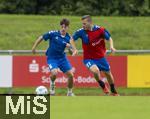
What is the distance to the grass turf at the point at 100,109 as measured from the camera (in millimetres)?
12219

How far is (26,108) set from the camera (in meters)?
12.0

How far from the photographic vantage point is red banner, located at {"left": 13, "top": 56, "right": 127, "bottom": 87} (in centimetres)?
2134

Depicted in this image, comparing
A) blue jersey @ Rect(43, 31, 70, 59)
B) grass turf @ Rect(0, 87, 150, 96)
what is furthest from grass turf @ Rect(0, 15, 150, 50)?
blue jersey @ Rect(43, 31, 70, 59)

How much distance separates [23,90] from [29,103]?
367 inches

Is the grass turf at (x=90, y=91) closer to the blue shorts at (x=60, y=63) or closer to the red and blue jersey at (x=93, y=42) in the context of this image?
the blue shorts at (x=60, y=63)

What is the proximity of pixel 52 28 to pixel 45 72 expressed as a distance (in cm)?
1018

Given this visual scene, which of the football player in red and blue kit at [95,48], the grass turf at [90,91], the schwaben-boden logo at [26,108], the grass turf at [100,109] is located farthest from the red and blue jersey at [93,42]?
the schwaben-boden logo at [26,108]

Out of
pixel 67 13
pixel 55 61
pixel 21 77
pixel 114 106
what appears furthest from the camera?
pixel 67 13

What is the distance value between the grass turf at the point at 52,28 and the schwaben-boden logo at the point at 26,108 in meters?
15.0

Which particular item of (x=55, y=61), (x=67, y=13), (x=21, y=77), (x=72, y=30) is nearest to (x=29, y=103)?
(x=55, y=61)

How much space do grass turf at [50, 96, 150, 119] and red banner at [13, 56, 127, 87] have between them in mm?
5342

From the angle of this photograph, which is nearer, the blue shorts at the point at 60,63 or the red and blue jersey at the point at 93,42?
the red and blue jersey at the point at 93,42

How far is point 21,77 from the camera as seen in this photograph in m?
21.4

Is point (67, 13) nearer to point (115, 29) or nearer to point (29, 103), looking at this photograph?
point (115, 29)
